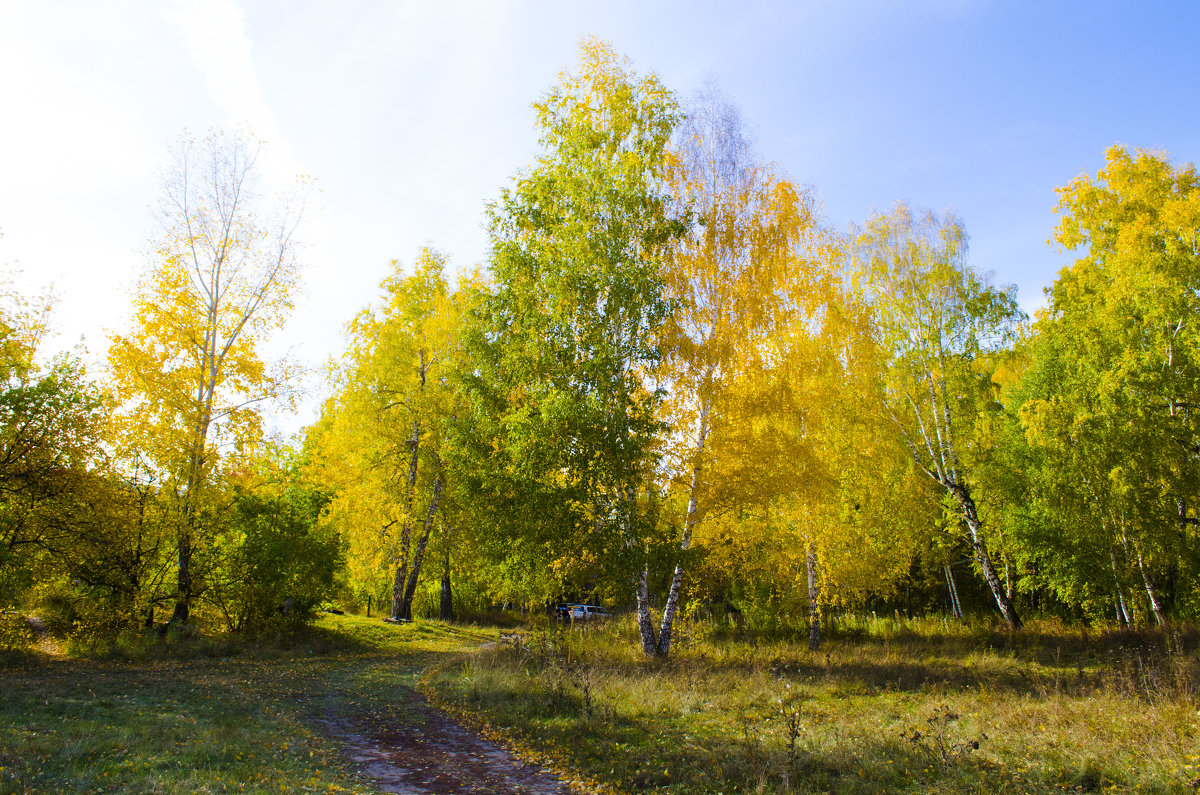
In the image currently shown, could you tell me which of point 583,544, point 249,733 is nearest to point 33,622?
point 249,733

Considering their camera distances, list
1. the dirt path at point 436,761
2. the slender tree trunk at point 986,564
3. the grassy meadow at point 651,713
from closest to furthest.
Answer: the grassy meadow at point 651,713, the dirt path at point 436,761, the slender tree trunk at point 986,564

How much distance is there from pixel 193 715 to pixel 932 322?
69.6 feet

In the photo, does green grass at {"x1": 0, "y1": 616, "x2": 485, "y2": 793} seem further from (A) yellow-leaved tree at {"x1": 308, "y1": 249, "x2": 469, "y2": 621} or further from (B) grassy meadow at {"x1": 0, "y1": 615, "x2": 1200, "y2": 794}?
(A) yellow-leaved tree at {"x1": 308, "y1": 249, "x2": 469, "y2": 621}

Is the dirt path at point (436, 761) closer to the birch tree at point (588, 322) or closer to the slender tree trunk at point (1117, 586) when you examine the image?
the birch tree at point (588, 322)

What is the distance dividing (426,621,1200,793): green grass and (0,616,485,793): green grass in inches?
96.0

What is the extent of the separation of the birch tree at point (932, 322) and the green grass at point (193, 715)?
1674 centimetres

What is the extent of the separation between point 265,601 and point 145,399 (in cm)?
621

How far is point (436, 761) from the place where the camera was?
24.0 feet

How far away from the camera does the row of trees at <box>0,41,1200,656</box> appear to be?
38.1 ft

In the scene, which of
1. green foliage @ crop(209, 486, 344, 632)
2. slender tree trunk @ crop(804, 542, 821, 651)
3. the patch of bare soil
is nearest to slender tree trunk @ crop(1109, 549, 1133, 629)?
slender tree trunk @ crop(804, 542, 821, 651)

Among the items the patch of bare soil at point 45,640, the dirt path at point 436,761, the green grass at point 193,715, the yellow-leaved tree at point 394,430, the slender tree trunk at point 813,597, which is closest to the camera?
the green grass at point 193,715

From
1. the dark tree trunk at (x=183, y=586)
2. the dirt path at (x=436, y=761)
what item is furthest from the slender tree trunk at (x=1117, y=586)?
the dark tree trunk at (x=183, y=586)

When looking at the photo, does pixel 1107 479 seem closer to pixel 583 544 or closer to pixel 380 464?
pixel 583 544

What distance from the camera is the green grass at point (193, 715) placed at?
228 inches
